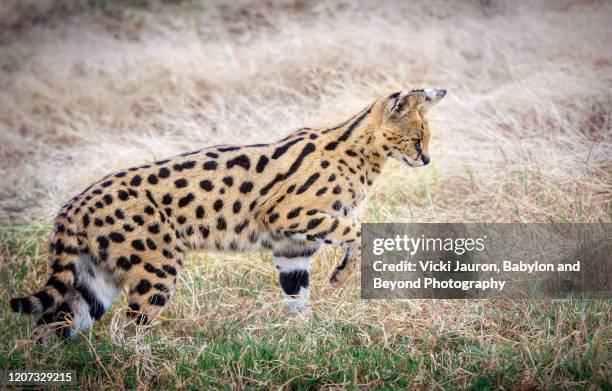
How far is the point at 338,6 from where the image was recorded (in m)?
13.3

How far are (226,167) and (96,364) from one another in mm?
1667

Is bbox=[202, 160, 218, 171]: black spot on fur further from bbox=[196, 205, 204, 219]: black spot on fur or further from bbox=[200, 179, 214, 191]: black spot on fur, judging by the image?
bbox=[196, 205, 204, 219]: black spot on fur

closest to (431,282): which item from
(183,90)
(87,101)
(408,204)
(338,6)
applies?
(408,204)

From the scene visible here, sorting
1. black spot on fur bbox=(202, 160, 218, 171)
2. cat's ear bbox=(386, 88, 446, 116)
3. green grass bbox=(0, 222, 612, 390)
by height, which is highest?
cat's ear bbox=(386, 88, 446, 116)

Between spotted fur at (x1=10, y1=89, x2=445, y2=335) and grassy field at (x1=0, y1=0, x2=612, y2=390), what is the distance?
307 mm

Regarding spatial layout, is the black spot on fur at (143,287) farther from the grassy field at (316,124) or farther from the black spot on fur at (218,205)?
the black spot on fur at (218,205)

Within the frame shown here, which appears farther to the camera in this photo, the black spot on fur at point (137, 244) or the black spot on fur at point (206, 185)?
the black spot on fur at point (206, 185)

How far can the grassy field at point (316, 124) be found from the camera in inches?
212

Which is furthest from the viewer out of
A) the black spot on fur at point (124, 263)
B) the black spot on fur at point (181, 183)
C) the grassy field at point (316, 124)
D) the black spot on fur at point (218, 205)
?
the black spot on fur at point (218, 205)

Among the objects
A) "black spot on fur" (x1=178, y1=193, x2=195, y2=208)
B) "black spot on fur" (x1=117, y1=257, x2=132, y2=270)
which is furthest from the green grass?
"black spot on fur" (x1=178, y1=193, x2=195, y2=208)

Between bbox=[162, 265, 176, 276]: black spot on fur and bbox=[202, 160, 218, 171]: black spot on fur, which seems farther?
bbox=[202, 160, 218, 171]: black spot on fur

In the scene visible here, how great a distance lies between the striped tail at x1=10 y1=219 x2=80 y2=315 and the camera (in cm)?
546

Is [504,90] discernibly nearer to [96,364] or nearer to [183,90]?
[183,90]

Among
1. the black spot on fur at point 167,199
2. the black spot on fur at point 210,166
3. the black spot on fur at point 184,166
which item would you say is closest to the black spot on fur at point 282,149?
the black spot on fur at point 210,166
